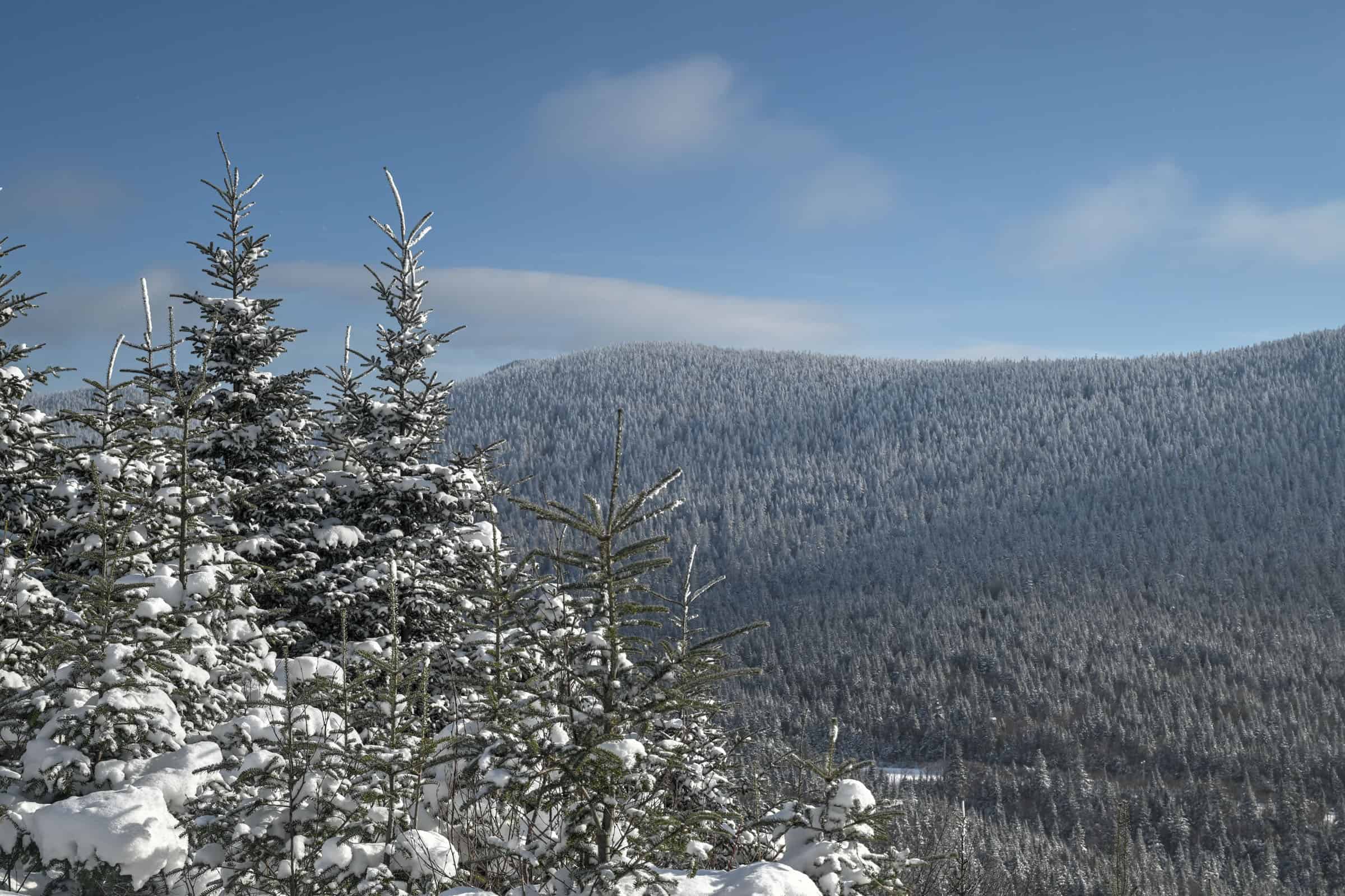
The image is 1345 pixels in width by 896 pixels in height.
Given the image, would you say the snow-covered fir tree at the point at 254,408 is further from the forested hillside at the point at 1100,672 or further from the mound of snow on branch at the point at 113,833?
the forested hillside at the point at 1100,672

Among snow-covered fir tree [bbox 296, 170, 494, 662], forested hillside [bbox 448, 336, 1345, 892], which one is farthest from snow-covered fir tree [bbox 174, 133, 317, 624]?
forested hillside [bbox 448, 336, 1345, 892]

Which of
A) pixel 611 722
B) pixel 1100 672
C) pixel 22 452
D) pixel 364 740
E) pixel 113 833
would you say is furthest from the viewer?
pixel 1100 672

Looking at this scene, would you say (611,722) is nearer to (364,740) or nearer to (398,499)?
(364,740)

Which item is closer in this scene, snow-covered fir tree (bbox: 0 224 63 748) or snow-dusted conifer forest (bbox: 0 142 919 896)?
snow-dusted conifer forest (bbox: 0 142 919 896)

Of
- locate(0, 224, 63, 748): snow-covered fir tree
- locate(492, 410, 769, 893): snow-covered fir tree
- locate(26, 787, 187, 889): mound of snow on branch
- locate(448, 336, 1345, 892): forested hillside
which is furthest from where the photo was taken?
locate(448, 336, 1345, 892): forested hillside

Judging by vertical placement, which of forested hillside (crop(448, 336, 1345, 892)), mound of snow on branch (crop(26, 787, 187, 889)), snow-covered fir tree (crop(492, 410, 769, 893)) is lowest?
forested hillside (crop(448, 336, 1345, 892))

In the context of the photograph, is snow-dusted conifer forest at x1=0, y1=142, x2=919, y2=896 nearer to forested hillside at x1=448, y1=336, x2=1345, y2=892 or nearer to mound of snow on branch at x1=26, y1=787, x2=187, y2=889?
mound of snow on branch at x1=26, y1=787, x2=187, y2=889

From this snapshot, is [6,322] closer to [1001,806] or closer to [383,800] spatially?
[383,800]

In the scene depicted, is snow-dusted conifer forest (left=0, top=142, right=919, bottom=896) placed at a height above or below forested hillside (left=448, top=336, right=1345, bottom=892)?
above

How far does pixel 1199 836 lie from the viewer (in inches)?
3996

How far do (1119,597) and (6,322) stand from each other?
184105 millimetres

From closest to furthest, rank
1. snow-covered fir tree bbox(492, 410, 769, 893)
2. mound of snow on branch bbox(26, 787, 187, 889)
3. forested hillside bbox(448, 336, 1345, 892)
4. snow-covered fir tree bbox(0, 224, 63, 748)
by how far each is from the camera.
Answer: snow-covered fir tree bbox(492, 410, 769, 893) < mound of snow on branch bbox(26, 787, 187, 889) < snow-covered fir tree bbox(0, 224, 63, 748) < forested hillside bbox(448, 336, 1345, 892)

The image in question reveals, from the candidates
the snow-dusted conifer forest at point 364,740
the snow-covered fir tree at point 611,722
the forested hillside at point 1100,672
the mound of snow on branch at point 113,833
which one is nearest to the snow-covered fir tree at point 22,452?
the snow-dusted conifer forest at point 364,740

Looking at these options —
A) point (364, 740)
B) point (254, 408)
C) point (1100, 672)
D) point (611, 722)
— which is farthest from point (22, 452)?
point (1100, 672)
